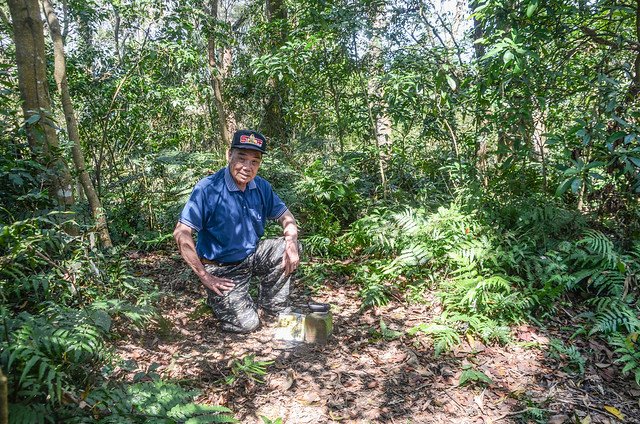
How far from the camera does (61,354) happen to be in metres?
2.37

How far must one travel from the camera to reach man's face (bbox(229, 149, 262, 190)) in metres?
3.88

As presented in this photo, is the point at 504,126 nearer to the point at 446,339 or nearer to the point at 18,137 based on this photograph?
the point at 446,339

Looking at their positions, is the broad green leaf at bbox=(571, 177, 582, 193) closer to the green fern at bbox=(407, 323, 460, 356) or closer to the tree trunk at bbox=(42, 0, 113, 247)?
the green fern at bbox=(407, 323, 460, 356)

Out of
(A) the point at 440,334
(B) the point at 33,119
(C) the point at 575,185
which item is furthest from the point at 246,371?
(C) the point at 575,185

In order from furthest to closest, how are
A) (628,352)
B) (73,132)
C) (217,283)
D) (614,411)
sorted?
(73,132)
(217,283)
(628,352)
(614,411)

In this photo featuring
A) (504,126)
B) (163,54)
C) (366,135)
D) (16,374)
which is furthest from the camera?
(366,135)

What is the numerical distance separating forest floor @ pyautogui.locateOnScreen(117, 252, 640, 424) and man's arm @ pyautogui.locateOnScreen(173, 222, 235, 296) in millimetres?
555

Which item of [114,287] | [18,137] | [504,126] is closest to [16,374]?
[114,287]

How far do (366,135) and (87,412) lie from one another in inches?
253

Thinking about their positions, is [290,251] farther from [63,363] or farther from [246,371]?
[63,363]

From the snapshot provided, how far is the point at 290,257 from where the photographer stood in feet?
13.3

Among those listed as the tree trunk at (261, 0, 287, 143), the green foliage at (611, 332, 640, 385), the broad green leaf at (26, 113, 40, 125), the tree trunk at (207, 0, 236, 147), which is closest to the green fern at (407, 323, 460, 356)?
the green foliage at (611, 332, 640, 385)

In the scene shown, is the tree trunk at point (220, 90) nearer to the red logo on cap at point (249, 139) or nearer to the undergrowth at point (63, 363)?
the red logo on cap at point (249, 139)

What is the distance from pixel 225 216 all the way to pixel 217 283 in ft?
2.15
